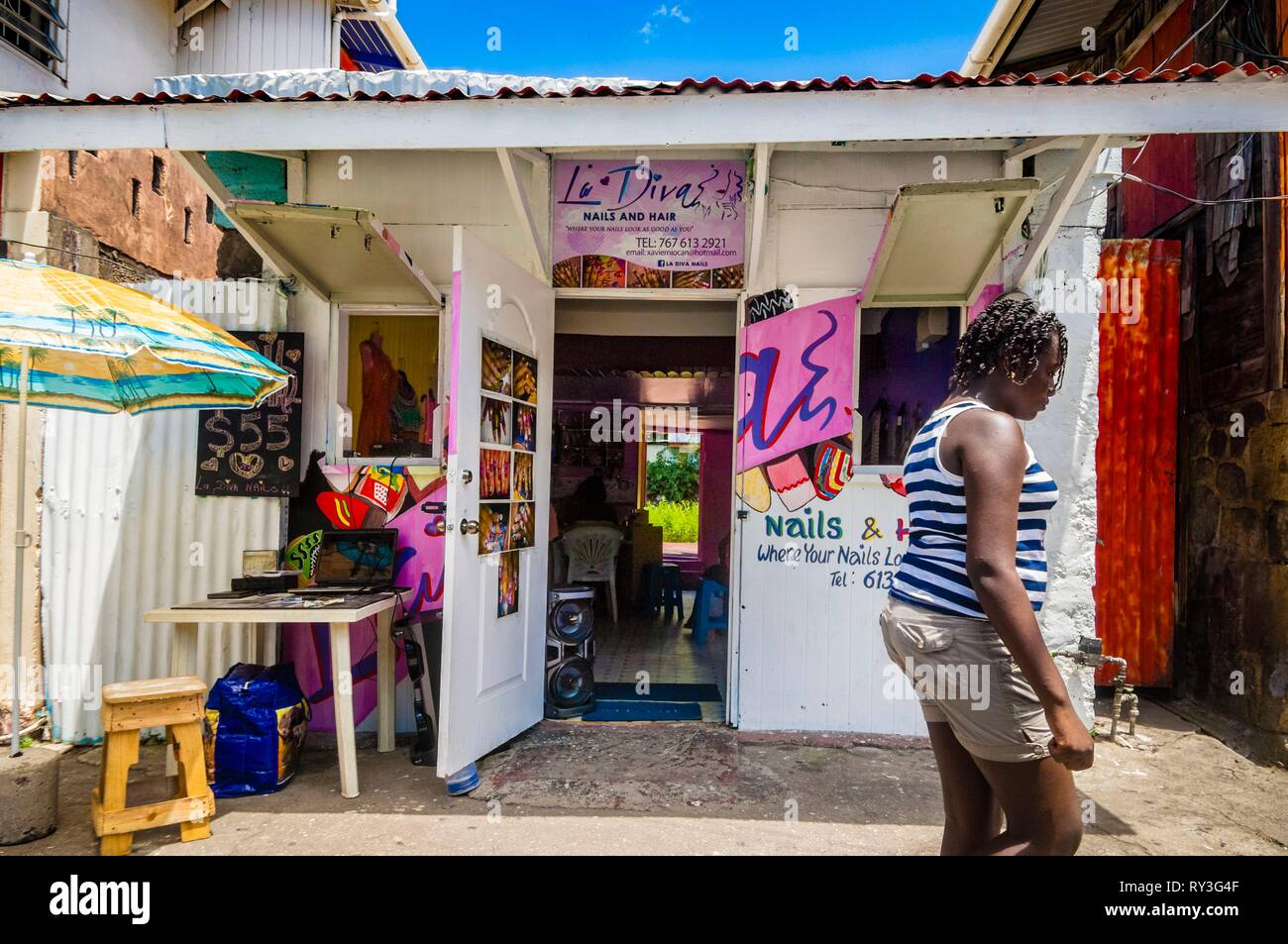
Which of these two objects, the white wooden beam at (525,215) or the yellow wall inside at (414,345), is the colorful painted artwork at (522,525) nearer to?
the yellow wall inside at (414,345)

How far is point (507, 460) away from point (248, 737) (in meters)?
1.99

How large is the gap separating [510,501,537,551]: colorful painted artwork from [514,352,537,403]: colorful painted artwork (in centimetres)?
66

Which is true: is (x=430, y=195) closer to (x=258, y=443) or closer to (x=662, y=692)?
(x=258, y=443)

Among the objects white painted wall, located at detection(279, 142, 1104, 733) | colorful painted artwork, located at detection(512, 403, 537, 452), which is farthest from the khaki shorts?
colorful painted artwork, located at detection(512, 403, 537, 452)

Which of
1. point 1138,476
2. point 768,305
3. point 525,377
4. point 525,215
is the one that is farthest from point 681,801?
point 1138,476

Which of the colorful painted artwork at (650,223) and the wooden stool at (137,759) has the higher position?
the colorful painted artwork at (650,223)

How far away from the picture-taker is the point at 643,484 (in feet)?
45.9

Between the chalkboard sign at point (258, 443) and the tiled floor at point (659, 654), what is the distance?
277 cm

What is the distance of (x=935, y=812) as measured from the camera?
3959mm

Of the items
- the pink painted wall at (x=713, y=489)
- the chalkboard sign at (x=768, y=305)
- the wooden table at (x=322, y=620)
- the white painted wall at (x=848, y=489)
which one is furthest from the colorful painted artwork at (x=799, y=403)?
the pink painted wall at (x=713, y=489)

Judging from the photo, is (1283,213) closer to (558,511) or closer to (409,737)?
(409,737)

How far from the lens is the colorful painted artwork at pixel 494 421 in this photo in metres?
4.39

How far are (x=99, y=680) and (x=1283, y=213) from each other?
25.6 feet

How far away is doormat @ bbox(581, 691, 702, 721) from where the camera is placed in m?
5.22
